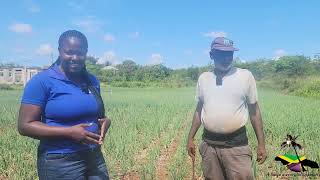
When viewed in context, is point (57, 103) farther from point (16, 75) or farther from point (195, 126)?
point (16, 75)

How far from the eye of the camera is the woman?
2600 millimetres

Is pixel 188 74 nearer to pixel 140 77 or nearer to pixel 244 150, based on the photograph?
pixel 140 77

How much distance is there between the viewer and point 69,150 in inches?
105

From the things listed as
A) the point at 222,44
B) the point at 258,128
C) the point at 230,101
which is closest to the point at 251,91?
the point at 230,101

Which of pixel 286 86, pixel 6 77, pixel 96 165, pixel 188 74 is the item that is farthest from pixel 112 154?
pixel 188 74

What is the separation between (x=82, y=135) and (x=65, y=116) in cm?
16

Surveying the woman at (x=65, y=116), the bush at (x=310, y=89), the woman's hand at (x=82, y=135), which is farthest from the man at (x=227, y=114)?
the bush at (x=310, y=89)

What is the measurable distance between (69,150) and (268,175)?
3386mm

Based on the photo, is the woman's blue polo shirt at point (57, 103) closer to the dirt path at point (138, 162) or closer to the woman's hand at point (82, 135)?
the woman's hand at point (82, 135)

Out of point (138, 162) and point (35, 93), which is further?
point (138, 162)

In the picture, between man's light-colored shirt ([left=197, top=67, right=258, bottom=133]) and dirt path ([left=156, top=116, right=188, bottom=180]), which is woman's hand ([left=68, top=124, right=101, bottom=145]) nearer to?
man's light-colored shirt ([left=197, top=67, right=258, bottom=133])

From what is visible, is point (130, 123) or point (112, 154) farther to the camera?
point (130, 123)

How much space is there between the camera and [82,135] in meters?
2.61

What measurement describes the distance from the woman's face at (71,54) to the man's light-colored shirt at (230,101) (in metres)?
1.39
